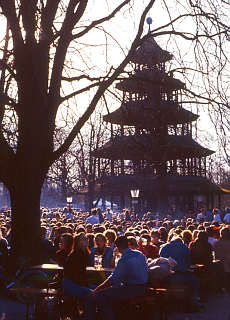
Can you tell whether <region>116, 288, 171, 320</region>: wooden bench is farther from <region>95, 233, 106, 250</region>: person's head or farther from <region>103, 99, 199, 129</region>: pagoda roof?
<region>103, 99, 199, 129</region>: pagoda roof

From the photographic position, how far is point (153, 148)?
40.6ft

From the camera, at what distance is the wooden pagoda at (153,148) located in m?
12.4

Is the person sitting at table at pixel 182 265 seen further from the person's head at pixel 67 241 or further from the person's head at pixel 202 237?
the person's head at pixel 67 241

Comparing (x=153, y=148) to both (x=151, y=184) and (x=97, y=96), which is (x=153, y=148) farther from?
(x=151, y=184)

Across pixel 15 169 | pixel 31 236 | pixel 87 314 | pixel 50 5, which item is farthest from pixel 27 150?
pixel 87 314

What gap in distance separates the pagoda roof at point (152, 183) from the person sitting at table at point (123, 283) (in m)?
28.7

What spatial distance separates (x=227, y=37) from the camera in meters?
10.7

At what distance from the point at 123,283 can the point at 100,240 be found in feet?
9.13

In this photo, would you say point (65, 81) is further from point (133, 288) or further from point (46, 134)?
point (133, 288)

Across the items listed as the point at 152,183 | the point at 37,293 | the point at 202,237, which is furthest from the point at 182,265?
the point at 152,183

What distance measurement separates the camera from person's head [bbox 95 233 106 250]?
10.2 meters

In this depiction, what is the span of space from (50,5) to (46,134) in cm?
261

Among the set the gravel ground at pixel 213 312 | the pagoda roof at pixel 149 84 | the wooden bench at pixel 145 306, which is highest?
the pagoda roof at pixel 149 84

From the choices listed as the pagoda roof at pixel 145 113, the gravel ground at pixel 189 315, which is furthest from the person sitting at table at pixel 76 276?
the pagoda roof at pixel 145 113
